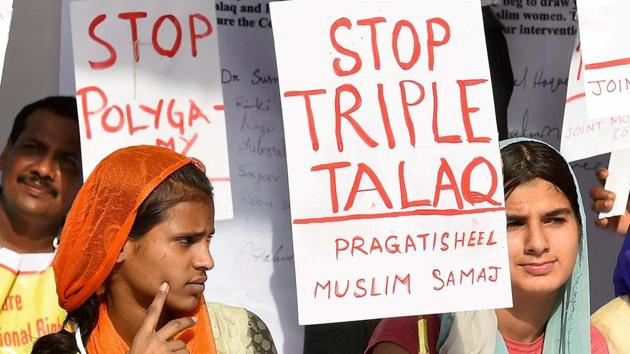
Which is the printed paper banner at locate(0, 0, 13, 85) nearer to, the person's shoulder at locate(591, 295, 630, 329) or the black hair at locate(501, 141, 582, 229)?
the black hair at locate(501, 141, 582, 229)

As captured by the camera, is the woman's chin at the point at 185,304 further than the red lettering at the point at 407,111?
No

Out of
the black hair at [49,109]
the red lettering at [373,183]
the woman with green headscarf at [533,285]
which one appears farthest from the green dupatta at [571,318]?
the black hair at [49,109]

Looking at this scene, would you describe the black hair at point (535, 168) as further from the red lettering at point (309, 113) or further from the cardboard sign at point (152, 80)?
the cardboard sign at point (152, 80)

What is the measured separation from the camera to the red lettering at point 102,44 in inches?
138

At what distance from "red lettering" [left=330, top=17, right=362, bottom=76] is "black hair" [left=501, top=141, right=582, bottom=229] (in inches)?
23.1

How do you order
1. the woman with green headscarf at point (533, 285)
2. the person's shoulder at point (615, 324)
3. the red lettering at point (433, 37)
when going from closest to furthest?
the red lettering at point (433, 37), the woman with green headscarf at point (533, 285), the person's shoulder at point (615, 324)

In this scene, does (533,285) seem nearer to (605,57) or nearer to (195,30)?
(605,57)

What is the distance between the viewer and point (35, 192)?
3.82m

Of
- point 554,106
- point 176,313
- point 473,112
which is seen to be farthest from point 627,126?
point 176,313

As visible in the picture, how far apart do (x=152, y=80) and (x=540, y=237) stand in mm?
1261

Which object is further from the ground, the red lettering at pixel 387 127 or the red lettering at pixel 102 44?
the red lettering at pixel 102 44

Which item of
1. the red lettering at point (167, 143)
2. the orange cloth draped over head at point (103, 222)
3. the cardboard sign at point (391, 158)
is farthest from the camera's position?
the red lettering at point (167, 143)

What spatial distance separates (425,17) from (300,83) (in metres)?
0.36

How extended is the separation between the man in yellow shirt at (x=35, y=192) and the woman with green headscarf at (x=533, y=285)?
112 cm
